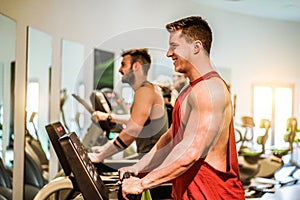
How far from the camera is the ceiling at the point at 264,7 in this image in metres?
6.82

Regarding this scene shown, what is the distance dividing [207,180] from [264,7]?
19.6ft

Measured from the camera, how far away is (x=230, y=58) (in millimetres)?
7391

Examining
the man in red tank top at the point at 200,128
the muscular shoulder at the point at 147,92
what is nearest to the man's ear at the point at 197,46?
the man in red tank top at the point at 200,128

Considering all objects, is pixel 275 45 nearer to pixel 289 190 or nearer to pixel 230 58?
pixel 230 58

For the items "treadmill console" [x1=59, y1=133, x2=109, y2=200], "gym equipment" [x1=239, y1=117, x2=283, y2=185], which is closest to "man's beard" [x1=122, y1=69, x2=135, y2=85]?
"treadmill console" [x1=59, y1=133, x2=109, y2=200]

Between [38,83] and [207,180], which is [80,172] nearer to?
[207,180]

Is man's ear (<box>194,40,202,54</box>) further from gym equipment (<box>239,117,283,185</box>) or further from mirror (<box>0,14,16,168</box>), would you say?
gym equipment (<box>239,117,283,185</box>)

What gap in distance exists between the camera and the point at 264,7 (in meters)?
7.22

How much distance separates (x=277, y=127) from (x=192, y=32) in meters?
6.47

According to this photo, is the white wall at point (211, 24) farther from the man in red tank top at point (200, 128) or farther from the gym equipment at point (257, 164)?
the gym equipment at point (257, 164)

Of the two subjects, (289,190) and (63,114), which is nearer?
(289,190)

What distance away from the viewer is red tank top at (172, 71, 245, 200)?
68.8 inches

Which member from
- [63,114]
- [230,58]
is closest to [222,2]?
[230,58]

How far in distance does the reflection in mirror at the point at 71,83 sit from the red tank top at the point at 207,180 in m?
2.42
